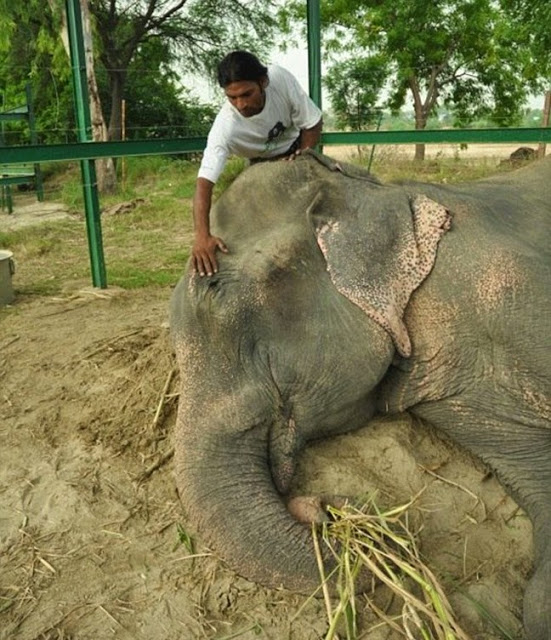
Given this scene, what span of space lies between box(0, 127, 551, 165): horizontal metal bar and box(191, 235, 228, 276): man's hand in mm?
2819

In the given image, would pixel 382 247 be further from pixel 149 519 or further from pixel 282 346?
pixel 149 519

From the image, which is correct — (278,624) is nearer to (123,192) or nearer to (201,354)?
(201,354)

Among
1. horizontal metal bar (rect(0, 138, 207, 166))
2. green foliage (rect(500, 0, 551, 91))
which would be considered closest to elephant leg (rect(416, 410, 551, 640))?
horizontal metal bar (rect(0, 138, 207, 166))

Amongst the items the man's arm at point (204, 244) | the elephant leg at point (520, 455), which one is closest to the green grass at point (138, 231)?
the man's arm at point (204, 244)

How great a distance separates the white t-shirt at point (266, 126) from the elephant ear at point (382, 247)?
31.5 inches

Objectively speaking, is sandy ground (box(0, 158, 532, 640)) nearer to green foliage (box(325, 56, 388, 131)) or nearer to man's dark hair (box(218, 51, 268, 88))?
man's dark hair (box(218, 51, 268, 88))

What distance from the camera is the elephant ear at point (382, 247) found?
118 inches

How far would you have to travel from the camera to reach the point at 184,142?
257 inches

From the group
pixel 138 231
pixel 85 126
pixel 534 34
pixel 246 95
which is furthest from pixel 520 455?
pixel 534 34

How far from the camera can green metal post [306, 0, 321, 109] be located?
7405 mm

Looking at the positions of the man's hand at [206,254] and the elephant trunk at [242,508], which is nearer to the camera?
the elephant trunk at [242,508]

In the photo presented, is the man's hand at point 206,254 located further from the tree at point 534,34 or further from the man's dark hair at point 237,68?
the tree at point 534,34

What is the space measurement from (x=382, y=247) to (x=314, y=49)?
495cm

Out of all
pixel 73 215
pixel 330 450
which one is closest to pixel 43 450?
pixel 330 450
